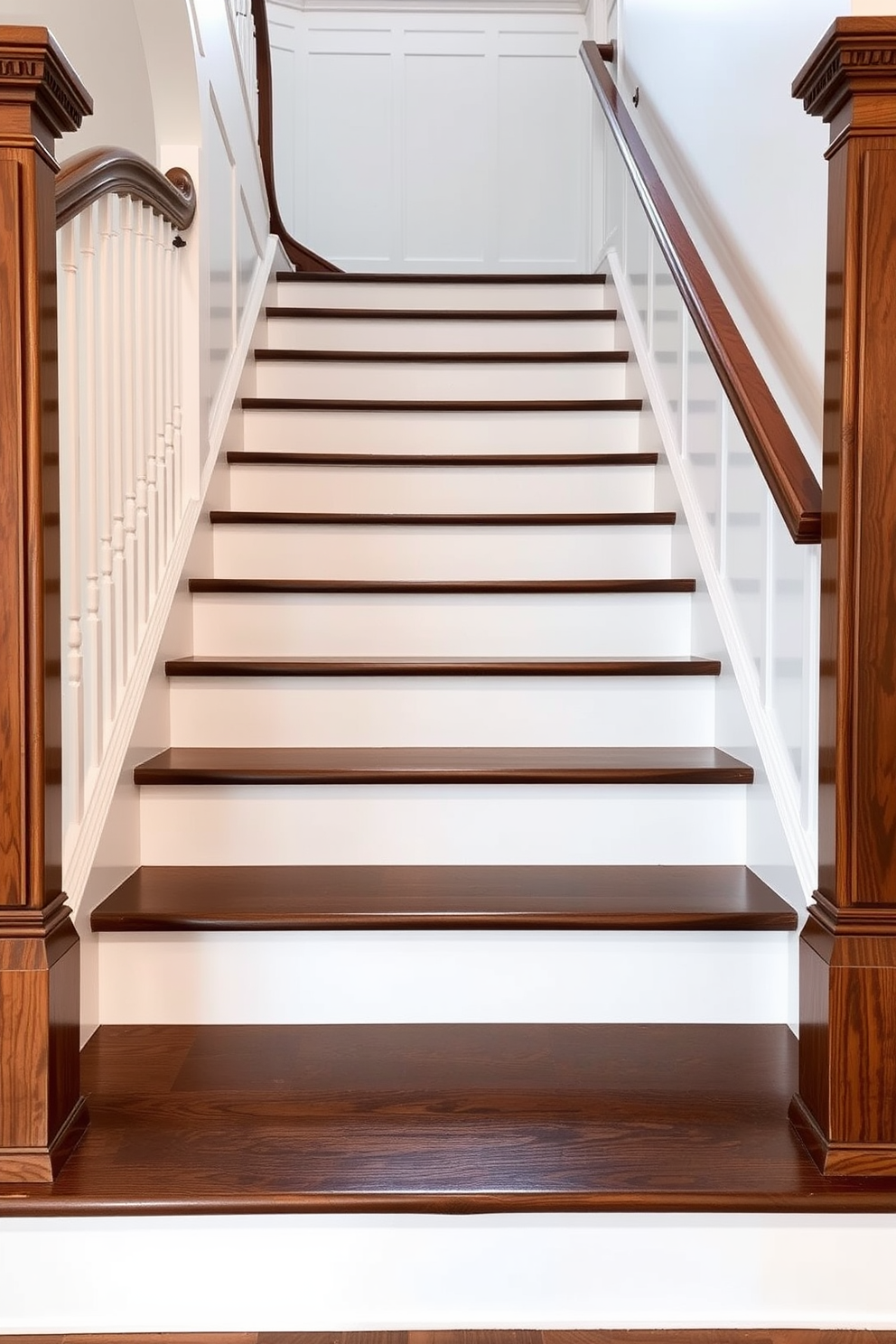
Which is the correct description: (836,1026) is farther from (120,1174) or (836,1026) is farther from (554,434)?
(554,434)

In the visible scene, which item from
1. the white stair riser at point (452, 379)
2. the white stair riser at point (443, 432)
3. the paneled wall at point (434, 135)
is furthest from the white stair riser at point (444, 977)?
the paneled wall at point (434, 135)

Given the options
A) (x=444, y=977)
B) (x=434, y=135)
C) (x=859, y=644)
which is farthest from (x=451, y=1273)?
(x=434, y=135)

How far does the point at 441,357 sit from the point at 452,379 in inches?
2.7

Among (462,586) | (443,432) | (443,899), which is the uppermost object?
(443,432)

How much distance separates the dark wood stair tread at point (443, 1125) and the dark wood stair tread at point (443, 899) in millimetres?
171

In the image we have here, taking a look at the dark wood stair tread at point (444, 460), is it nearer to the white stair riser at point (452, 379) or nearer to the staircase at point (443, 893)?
the staircase at point (443, 893)

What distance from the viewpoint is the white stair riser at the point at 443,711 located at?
2100mm

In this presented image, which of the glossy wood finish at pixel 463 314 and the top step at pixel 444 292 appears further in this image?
the top step at pixel 444 292

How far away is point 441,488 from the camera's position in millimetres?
2738

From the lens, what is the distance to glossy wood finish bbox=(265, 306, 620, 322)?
329 centimetres

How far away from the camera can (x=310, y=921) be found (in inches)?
62.6

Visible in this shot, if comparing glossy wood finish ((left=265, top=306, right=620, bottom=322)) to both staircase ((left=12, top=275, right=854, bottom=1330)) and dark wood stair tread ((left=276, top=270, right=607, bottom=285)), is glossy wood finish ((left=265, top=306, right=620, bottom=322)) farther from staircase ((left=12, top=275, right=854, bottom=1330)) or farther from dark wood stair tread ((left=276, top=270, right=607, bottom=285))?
staircase ((left=12, top=275, right=854, bottom=1330))

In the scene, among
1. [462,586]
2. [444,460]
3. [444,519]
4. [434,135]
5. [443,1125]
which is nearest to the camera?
[443,1125]

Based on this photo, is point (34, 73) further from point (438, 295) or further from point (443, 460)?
point (438, 295)
